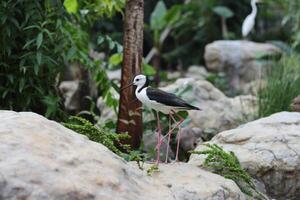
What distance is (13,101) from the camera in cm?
581

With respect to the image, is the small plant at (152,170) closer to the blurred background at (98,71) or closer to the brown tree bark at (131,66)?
the brown tree bark at (131,66)

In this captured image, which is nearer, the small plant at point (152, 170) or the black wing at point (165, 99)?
the small plant at point (152, 170)

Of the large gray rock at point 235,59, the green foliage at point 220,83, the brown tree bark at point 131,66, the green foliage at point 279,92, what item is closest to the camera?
the brown tree bark at point 131,66

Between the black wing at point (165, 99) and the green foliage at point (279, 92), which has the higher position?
the black wing at point (165, 99)

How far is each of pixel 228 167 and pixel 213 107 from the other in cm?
380

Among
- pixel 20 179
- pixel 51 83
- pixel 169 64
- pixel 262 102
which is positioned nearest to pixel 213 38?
pixel 169 64

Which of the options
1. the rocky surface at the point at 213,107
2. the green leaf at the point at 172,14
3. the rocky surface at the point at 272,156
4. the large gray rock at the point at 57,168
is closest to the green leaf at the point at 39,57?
the rocky surface at the point at 272,156

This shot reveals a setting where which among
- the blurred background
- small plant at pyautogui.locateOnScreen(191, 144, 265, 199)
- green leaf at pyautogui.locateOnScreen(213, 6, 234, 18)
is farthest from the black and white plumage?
green leaf at pyautogui.locateOnScreen(213, 6, 234, 18)

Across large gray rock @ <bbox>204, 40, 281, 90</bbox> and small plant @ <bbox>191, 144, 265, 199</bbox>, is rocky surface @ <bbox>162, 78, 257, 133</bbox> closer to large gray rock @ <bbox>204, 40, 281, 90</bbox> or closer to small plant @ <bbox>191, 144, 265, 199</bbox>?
small plant @ <bbox>191, 144, 265, 199</bbox>

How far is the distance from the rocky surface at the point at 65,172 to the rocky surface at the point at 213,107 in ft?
12.3

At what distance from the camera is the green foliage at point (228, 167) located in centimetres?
458

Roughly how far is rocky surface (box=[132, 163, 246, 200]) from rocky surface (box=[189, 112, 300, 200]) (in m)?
0.63

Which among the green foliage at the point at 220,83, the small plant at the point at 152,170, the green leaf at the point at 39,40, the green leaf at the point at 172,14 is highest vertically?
the green leaf at the point at 172,14

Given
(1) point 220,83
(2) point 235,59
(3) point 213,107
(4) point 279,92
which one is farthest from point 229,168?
(2) point 235,59
